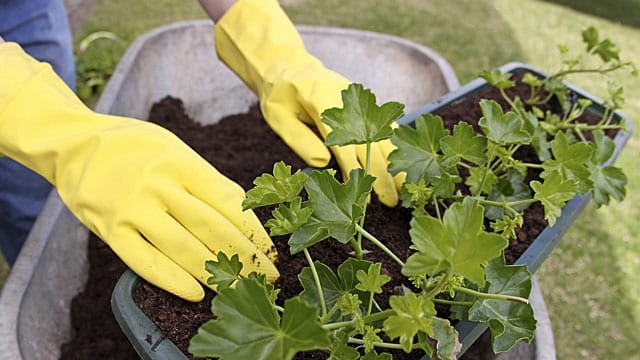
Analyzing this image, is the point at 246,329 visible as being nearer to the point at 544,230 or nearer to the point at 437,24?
the point at 544,230

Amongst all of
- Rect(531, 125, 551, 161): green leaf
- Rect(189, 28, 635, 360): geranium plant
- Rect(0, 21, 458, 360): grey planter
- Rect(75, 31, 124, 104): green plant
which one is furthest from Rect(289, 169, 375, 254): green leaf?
Rect(75, 31, 124, 104): green plant

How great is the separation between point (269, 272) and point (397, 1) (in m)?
2.42

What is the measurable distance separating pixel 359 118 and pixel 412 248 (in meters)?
0.19

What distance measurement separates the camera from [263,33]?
0.94 metres

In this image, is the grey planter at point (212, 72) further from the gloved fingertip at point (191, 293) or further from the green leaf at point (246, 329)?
the green leaf at point (246, 329)

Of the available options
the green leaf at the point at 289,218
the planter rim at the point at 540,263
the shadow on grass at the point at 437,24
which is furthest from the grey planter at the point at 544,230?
the shadow on grass at the point at 437,24

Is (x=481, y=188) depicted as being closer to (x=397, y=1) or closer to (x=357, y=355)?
(x=357, y=355)

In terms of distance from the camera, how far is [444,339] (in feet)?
1.56

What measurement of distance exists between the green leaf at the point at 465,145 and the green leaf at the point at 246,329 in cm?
32

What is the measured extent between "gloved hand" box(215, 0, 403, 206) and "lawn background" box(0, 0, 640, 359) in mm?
873

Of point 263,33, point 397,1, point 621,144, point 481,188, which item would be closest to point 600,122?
point 621,144

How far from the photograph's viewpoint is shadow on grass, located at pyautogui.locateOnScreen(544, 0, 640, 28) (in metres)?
3.09

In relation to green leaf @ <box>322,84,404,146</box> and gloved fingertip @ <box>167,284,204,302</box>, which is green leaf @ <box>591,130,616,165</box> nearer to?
green leaf @ <box>322,84,404,146</box>

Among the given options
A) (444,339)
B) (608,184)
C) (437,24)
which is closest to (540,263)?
(608,184)
